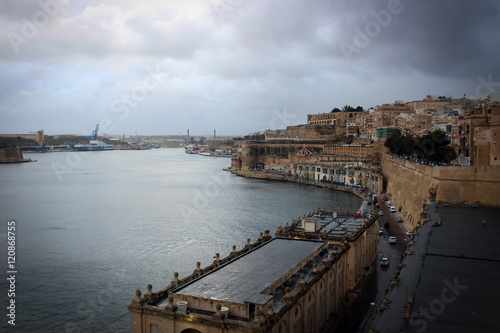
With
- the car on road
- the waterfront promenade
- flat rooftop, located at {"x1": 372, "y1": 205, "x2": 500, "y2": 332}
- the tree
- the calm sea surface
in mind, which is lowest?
the calm sea surface

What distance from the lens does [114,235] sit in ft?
87.6

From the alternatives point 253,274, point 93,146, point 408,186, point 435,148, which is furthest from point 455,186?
point 93,146

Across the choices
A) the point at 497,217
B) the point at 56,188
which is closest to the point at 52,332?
the point at 497,217

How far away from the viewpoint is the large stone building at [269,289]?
8.77 metres

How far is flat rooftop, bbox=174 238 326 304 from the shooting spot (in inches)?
375

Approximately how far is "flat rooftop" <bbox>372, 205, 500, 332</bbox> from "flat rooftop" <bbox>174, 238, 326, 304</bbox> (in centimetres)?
277

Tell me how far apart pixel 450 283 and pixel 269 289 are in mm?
4097

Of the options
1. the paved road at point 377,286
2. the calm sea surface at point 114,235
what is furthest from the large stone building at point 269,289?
the calm sea surface at point 114,235

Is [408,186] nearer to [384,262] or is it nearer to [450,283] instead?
[384,262]

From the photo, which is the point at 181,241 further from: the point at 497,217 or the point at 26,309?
the point at 497,217

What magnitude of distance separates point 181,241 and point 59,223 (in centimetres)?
1094

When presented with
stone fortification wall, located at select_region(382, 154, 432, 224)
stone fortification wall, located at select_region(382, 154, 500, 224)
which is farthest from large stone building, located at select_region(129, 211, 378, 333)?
stone fortification wall, located at select_region(382, 154, 432, 224)

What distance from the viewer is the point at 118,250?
22984mm

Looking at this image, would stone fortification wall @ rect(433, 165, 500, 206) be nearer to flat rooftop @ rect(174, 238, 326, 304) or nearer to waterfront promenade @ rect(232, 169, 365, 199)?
flat rooftop @ rect(174, 238, 326, 304)
